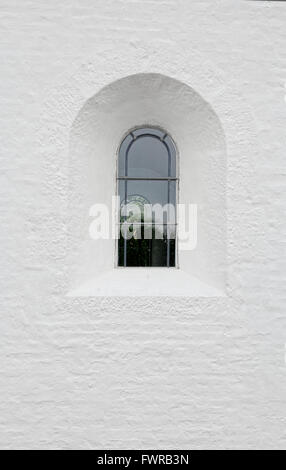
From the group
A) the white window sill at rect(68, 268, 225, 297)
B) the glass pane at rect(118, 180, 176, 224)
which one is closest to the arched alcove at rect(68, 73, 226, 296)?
the white window sill at rect(68, 268, 225, 297)

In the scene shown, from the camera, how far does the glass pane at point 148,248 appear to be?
242cm

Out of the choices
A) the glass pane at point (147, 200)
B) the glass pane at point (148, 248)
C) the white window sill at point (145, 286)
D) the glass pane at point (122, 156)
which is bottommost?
the white window sill at point (145, 286)

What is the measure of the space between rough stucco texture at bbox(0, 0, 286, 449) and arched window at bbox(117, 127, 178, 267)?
21.2 inches

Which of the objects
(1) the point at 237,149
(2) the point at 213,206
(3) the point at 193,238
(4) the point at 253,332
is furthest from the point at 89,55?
(4) the point at 253,332

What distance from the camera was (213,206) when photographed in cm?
208

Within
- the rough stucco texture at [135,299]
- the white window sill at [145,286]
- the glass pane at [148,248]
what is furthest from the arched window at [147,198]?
the rough stucco texture at [135,299]

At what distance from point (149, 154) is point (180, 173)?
0.31 metres

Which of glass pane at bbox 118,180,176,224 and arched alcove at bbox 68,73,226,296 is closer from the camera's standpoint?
arched alcove at bbox 68,73,226,296

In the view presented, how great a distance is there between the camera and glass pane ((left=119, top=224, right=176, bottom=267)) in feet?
7.95

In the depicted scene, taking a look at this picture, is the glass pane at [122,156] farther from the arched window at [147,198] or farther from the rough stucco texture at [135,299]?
the rough stucco texture at [135,299]

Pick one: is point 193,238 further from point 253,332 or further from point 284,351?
point 284,351

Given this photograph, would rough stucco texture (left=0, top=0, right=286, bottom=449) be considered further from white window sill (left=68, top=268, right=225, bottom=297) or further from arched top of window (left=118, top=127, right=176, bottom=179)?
arched top of window (left=118, top=127, right=176, bottom=179)

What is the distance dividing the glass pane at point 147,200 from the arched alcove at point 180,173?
0.35 feet

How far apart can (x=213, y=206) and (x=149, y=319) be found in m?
0.92
